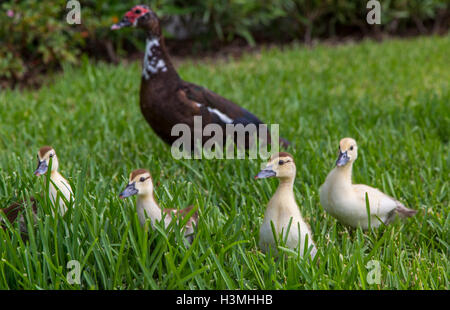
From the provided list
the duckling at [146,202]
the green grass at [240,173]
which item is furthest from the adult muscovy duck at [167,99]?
the duckling at [146,202]

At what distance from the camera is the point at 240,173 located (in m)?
3.82

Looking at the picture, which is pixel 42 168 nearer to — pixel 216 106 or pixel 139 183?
pixel 139 183

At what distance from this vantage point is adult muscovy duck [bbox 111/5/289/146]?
414 cm

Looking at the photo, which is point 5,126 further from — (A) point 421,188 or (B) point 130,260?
(A) point 421,188

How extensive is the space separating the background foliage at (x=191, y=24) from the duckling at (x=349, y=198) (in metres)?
5.34

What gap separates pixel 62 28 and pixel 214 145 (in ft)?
13.2

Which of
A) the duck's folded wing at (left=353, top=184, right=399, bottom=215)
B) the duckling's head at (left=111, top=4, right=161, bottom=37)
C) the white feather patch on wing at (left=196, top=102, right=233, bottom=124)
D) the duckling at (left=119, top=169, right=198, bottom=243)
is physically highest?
the duckling's head at (left=111, top=4, right=161, bottom=37)

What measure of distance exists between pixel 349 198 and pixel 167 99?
1.83 meters

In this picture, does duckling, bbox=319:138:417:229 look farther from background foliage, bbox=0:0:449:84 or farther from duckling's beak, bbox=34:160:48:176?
background foliage, bbox=0:0:449:84

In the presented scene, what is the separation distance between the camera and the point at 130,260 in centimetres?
244

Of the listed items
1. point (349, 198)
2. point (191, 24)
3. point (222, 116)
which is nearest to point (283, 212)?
point (349, 198)

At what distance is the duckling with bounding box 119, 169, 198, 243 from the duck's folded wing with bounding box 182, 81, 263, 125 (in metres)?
1.67

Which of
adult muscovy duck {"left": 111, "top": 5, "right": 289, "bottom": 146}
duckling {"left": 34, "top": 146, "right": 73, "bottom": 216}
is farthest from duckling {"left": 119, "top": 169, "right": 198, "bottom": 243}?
adult muscovy duck {"left": 111, "top": 5, "right": 289, "bottom": 146}
